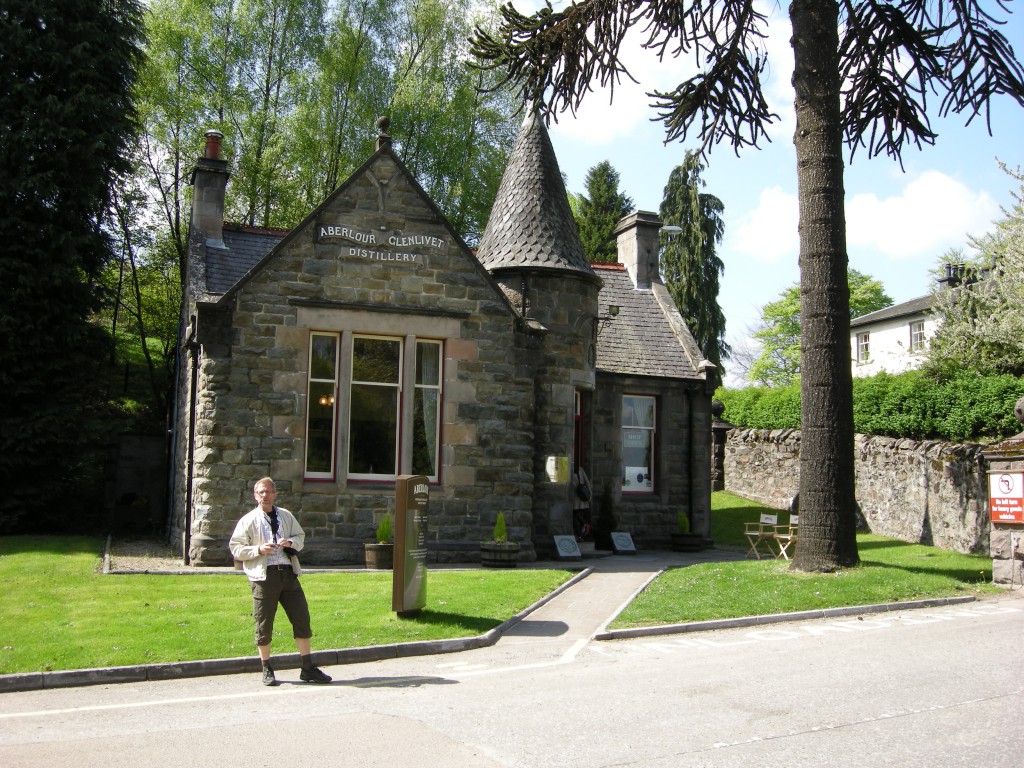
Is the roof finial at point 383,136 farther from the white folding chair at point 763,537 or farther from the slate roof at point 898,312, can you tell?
the slate roof at point 898,312

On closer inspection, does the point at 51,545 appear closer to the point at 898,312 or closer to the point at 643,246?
the point at 643,246

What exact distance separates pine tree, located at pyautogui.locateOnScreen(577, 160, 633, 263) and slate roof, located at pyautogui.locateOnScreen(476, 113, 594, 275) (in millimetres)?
30536

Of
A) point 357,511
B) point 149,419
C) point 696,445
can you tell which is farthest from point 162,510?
A: point 696,445

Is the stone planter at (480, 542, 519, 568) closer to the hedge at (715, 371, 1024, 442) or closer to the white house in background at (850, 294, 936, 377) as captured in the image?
the hedge at (715, 371, 1024, 442)

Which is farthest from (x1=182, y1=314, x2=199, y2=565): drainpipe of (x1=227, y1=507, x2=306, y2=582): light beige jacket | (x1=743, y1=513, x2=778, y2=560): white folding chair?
(x1=743, y1=513, x2=778, y2=560): white folding chair

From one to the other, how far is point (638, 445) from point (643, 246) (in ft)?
19.7

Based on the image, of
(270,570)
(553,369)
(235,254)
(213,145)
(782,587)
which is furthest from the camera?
(213,145)

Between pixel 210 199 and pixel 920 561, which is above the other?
pixel 210 199

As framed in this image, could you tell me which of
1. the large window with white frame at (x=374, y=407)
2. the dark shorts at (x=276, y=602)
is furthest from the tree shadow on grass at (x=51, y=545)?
the dark shorts at (x=276, y=602)

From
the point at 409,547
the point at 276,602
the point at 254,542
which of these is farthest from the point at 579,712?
the point at 409,547

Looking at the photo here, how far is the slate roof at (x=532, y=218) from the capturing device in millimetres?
17734

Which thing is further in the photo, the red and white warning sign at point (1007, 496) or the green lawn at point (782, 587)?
the red and white warning sign at point (1007, 496)

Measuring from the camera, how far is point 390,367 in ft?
52.9

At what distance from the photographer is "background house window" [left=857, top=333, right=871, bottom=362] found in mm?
49906
